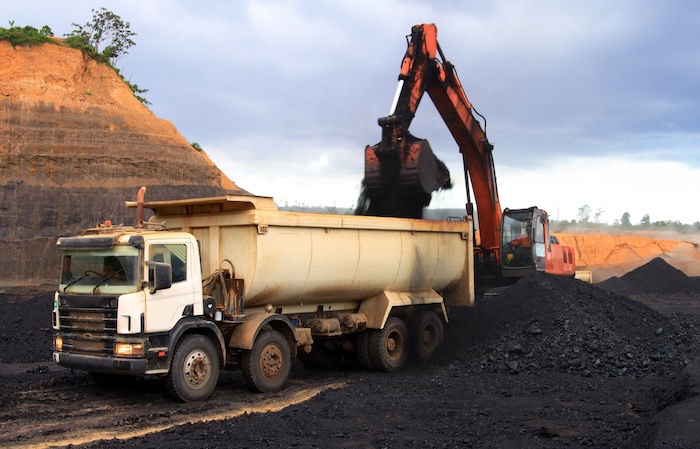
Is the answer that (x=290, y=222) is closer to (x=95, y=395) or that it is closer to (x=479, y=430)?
(x=95, y=395)

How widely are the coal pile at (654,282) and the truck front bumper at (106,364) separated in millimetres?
27134

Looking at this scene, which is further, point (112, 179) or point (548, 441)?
point (112, 179)

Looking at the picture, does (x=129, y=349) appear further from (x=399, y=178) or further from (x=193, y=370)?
(x=399, y=178)

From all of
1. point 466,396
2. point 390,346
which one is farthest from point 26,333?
point 466,396

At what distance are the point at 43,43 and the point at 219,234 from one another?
24.3m

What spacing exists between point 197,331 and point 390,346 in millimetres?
4557

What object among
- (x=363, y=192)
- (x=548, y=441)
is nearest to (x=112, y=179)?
(x=363, y=192)

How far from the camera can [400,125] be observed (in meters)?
15.5

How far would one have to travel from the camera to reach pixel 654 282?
33906 mm

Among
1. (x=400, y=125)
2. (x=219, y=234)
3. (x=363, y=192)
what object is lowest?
(x=219, y=234)

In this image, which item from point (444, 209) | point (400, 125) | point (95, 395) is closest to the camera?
point (95, 395)

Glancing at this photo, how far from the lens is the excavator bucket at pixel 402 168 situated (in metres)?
15.1

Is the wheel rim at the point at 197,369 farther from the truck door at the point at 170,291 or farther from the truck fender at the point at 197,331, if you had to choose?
the truck door at the point at 170,291

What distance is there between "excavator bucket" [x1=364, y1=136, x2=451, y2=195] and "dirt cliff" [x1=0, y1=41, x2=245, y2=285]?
1571 centimetres
